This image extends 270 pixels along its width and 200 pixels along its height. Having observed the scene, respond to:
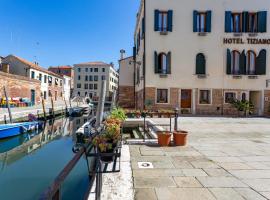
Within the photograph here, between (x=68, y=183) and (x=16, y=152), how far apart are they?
21.0 feet

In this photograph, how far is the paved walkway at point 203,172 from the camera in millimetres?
3904

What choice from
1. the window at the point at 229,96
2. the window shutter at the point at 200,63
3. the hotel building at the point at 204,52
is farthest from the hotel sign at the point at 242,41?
the window at the point at 229,96

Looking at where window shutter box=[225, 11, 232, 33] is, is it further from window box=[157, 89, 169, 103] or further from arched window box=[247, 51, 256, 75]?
window box=[157, 89, 169, 103]

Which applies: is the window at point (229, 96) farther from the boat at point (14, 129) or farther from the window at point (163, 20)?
the boat at point (14, 129)

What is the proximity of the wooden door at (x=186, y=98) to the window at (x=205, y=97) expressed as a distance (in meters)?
0.88

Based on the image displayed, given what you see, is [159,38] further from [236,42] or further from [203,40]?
[236,42]

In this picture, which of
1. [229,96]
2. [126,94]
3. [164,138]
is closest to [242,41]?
[229,96]

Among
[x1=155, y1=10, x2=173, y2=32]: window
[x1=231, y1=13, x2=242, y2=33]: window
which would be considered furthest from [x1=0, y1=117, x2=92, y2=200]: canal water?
[x1=231, y1=13, x2=242, y2=33]: window

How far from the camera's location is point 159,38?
60.1 feet

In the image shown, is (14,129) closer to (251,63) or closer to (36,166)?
(36,166)

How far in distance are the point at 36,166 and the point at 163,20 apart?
13.7 m

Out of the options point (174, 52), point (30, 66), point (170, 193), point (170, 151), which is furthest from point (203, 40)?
point (30, 66)

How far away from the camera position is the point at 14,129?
14.6m

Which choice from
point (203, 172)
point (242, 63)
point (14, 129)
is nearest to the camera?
point (203, 172)
